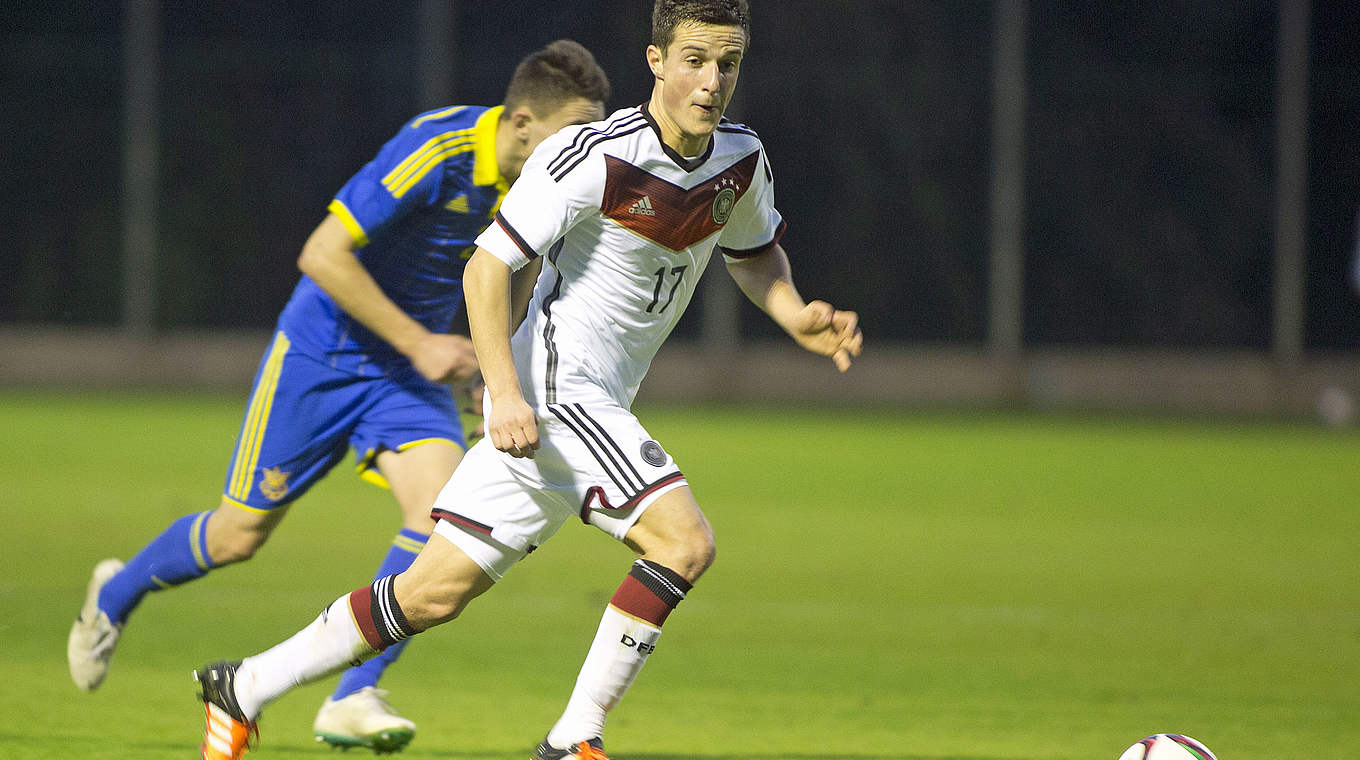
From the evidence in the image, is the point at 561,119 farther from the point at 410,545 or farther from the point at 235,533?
the point at 235,533

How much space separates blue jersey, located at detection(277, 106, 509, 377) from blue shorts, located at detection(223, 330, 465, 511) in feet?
0.23

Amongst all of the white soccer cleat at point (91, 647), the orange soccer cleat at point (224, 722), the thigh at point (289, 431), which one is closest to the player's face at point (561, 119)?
the thigh at point (289, 431)

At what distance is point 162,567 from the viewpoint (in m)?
5.00

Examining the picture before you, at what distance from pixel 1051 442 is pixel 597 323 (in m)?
11.6

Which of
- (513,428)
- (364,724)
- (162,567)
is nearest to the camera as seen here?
(513,428)

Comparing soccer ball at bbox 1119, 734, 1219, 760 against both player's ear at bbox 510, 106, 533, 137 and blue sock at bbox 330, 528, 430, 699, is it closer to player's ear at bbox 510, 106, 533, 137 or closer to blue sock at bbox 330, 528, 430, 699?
blue sock at bbox 330, 528, 430, 699

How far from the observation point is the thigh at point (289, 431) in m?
4.82

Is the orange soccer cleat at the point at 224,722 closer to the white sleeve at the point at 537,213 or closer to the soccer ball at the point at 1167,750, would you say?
the white sleeve at the point at 537,213

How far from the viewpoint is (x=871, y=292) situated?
61.9 feet

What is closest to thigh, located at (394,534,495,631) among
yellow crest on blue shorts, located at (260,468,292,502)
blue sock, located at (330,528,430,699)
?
blue sock, located at (330,528,430,699)

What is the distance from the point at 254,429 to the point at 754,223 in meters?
1.72

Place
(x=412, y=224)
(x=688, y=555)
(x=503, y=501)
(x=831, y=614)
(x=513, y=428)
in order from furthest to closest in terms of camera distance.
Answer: (x=831, y=614) < (x=412, y=224) < (x=503, y=501) < (x=688, y=555) < (x=513, y=428)

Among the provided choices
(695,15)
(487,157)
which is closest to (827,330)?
(695,15)

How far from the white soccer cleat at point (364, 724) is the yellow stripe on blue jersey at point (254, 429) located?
76 centimetres
